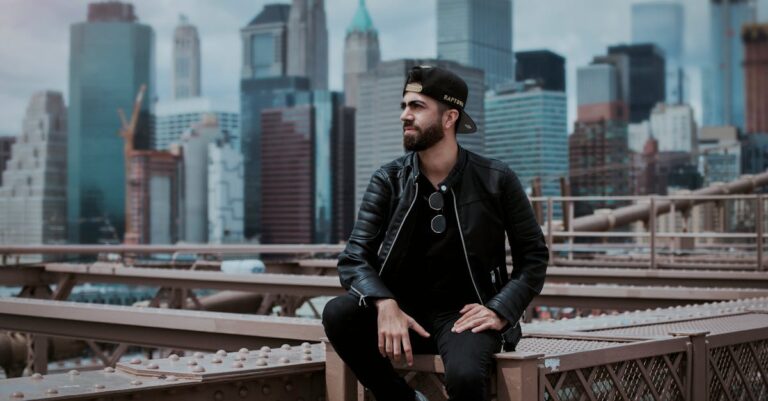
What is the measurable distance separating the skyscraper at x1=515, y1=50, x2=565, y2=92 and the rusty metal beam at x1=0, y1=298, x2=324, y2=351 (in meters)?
157

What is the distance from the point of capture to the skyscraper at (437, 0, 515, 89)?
7111 inches

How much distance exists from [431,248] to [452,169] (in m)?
0.29

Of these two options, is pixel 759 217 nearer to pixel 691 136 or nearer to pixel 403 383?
pixel 403 383

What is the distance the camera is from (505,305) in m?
3.74

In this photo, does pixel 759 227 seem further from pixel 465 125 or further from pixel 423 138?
pixel 423 138

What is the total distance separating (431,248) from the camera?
12.6 ft

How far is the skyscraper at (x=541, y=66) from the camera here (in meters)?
162

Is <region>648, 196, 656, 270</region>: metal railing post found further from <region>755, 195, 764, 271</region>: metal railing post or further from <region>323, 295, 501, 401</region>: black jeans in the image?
<region>323, 295, 501, 401</region>: black jeans

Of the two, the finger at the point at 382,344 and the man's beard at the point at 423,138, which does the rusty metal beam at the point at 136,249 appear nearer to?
the man's beard at the point at 423,138

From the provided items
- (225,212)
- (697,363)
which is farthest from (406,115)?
(225,212)

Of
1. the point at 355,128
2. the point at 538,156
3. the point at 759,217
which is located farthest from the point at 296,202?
the point at 759,217

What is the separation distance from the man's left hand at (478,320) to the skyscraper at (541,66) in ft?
527

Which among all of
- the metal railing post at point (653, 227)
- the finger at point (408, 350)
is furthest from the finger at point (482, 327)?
the metal railing post at point (653, 227)

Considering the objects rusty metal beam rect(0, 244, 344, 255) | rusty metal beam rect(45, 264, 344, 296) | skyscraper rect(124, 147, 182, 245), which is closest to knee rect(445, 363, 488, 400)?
rusty metal beam rect(45, 264, 344, 296)
